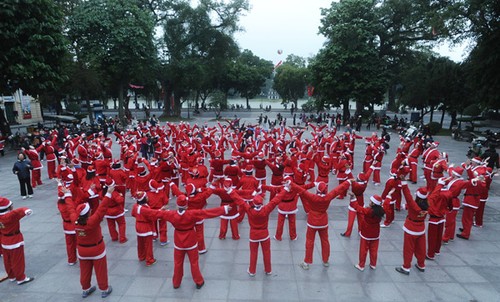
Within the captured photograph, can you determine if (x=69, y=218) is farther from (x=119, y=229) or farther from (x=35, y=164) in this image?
(x=35, y=164)

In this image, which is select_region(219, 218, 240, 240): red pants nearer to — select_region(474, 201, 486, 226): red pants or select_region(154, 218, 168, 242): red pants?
select_region(154, 218, 168, 242): red pants

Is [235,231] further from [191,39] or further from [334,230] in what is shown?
[191,39]

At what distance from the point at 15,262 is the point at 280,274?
5.47 m

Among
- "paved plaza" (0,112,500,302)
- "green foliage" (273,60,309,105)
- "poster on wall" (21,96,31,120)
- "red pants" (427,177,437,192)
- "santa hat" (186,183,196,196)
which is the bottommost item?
"paved plaza" (0,112,500,302)

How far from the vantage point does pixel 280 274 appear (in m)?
6.90

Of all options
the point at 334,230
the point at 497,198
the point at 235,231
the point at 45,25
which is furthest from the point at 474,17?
the point at 45,25

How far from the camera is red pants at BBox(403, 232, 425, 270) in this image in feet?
21.8

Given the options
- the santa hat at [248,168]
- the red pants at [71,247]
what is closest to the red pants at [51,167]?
the red pants at [71,247]

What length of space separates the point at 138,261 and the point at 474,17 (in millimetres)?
25681

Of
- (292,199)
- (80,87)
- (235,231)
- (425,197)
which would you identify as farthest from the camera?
(80,87)

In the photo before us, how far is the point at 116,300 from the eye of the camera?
6.06m

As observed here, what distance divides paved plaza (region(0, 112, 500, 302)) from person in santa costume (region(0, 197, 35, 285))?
0.78ft

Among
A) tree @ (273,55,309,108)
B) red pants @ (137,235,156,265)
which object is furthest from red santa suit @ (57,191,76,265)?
tree @ (273,55,309,108)

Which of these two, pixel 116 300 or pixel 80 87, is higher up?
pixel 80 87
